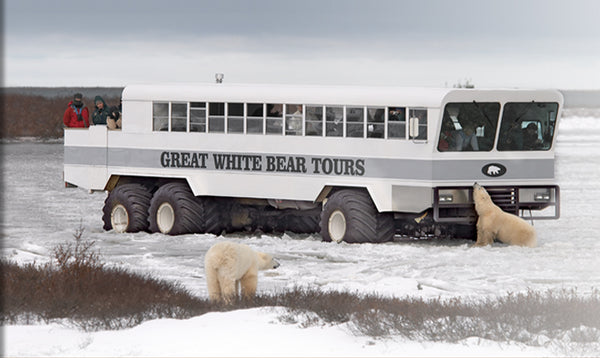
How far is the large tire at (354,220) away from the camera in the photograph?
20.0m

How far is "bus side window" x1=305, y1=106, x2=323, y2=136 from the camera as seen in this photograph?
20.7 m

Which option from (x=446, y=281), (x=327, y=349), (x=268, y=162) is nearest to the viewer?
(x=327, y=349)

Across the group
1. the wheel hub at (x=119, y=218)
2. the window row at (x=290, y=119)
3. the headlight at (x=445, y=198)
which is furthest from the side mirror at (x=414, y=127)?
the wheel hub at (x=119, y=218)

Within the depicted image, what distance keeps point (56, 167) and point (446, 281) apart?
1068 inches

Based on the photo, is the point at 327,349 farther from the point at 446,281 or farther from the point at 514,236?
the point at 514,236

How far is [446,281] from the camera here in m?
16.2

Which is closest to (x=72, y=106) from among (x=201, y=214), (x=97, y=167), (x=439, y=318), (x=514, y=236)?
(x=97, y=167)

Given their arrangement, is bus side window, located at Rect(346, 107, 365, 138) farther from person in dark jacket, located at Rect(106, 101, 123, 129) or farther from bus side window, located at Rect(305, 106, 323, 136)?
person in dark jacket, located at Rect(106, 101, 123, 129)

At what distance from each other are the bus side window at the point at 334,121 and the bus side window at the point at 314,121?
0.12 meters

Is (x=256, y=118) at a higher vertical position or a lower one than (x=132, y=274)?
higher

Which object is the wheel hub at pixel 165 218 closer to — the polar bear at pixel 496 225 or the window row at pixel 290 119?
the window row at pixel 290 119

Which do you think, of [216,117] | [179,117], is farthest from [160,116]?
[216,117]

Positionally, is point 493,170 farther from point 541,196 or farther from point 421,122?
point 421,122

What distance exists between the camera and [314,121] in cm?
2073
